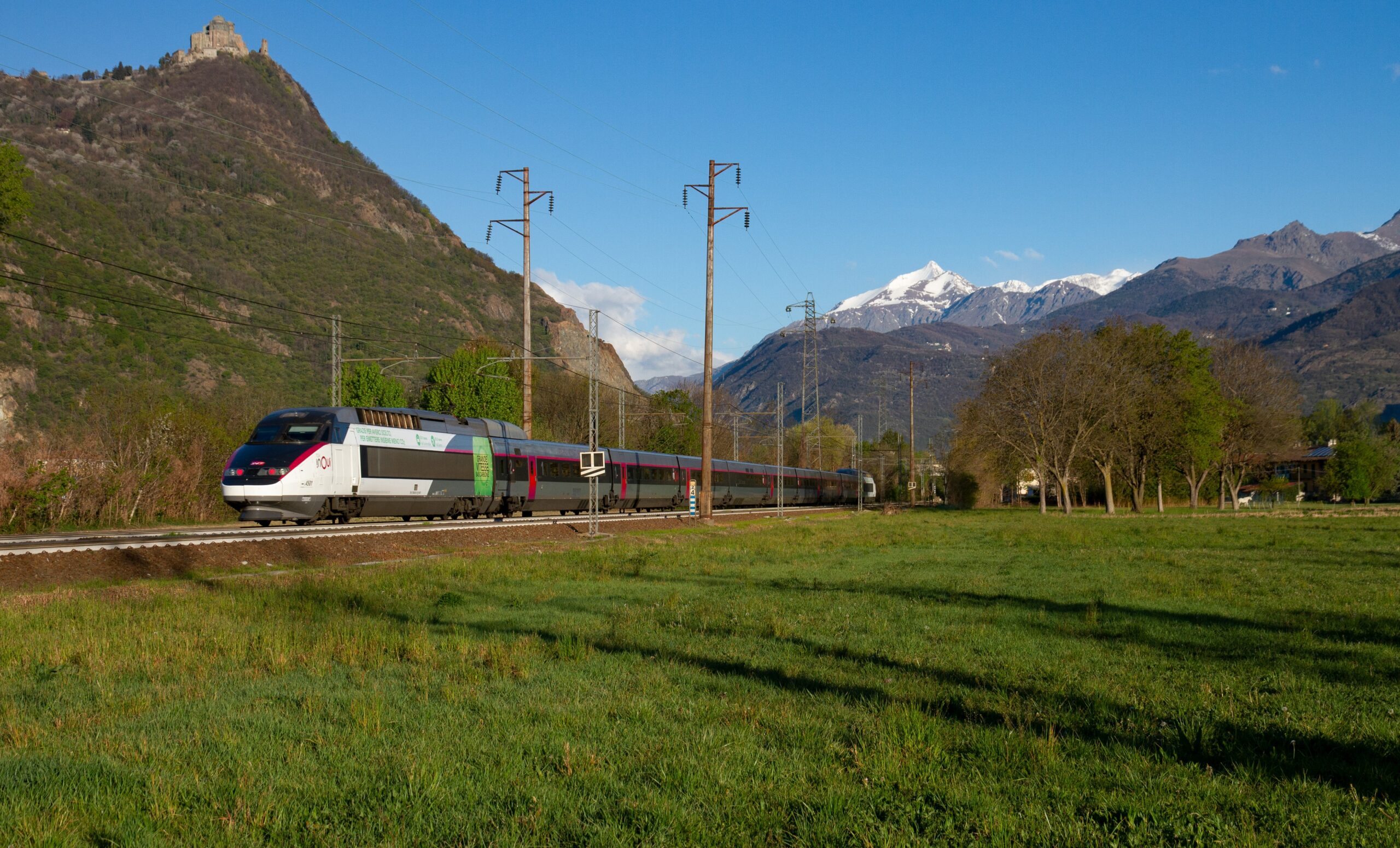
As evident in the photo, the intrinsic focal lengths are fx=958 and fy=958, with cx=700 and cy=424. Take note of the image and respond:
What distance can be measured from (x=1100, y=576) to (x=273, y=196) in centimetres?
14793

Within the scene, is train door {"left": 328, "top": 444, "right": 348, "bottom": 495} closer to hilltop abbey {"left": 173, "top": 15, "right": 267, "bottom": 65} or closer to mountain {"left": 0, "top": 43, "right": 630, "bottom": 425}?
mountain {"left": 0, "top": 43, "right": 630, "bottom": 425}

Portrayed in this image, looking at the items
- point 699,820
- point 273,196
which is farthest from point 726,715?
point 273,196

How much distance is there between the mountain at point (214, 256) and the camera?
77000 millimetres

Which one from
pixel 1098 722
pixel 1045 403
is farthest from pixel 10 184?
pixel 1045 403

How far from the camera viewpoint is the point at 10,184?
43094mm

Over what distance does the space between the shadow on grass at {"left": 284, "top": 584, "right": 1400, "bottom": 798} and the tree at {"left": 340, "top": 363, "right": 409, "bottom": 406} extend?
2915 inches

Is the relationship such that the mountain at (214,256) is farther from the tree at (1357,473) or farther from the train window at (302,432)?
the tree at (1357,473)

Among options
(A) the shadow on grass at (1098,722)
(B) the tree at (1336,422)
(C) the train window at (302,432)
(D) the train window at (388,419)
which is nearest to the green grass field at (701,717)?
(A) the shadow on grass at (1098,722)

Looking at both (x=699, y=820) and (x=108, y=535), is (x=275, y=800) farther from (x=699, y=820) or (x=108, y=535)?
(x=108, y=535)

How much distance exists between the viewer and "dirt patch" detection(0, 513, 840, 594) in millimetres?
15969

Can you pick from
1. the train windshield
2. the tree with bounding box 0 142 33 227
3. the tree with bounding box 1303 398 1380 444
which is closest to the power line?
the tree with bounding box 0 142 33 227

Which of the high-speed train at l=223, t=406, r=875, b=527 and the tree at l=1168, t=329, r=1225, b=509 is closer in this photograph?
the high-speed train at l=223, t=406, r=875, b=527

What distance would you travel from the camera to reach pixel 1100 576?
17.9m

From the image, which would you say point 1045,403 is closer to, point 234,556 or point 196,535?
point 196,535
